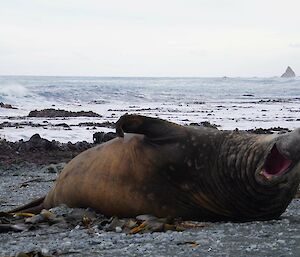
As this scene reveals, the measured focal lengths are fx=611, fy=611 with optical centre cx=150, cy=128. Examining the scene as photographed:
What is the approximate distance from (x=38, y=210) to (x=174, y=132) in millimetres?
1637

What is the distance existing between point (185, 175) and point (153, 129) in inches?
18.7

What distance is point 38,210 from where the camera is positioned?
5812 mm

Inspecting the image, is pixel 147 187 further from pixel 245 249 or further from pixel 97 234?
pixel 245 249

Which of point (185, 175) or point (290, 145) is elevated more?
point (290, 145)

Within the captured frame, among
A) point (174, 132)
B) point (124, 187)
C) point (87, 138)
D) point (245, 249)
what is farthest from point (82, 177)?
point (87, 138)

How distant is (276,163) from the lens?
4523mm

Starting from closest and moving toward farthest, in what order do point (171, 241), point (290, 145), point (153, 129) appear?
point (171, 241), point (290, 145), point (153, 129)

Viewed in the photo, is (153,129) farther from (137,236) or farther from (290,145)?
(290,145)

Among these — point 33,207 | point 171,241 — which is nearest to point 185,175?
point 171,241

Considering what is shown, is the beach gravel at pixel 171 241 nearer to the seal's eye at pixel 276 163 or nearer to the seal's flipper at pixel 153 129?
the seal's eye at pixel 276 163

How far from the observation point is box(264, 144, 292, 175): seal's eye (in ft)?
14.4
